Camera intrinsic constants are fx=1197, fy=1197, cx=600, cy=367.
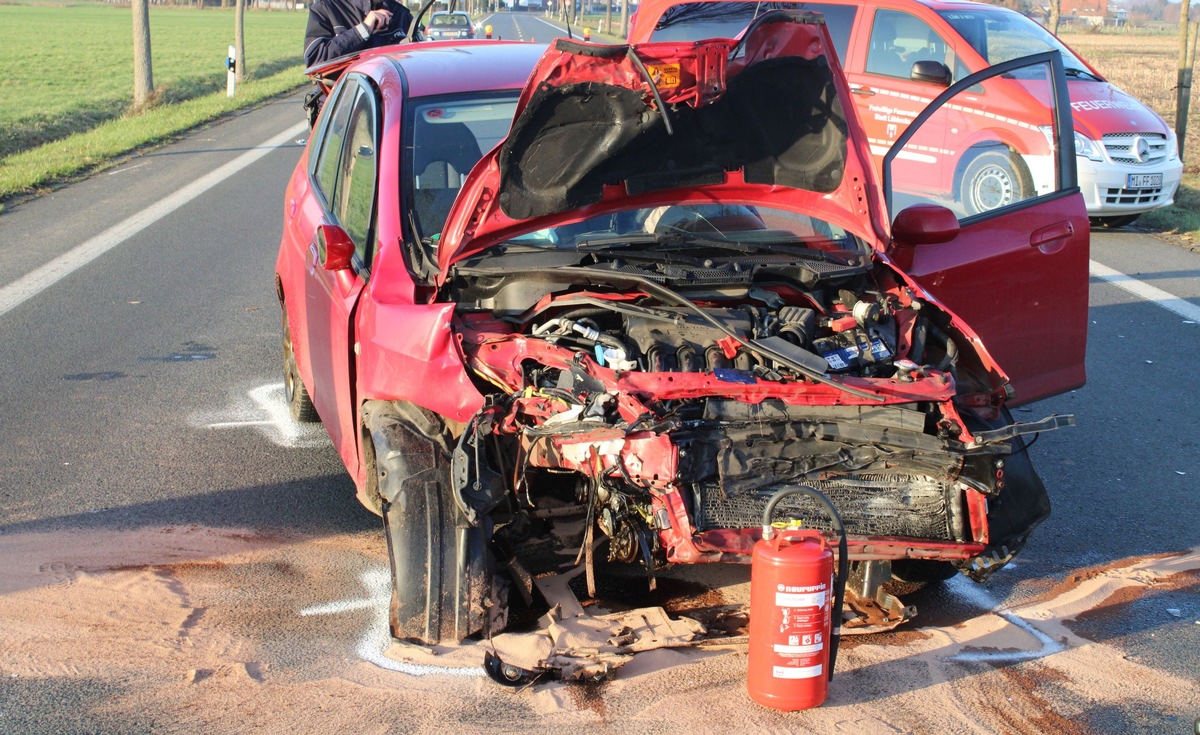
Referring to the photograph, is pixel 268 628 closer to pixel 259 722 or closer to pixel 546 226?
pixel 259 722

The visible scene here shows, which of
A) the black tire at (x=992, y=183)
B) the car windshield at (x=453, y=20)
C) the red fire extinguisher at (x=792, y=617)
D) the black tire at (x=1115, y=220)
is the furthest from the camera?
the car windshield at (x=453, y=20)

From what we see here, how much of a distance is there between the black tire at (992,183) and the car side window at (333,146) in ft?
9.82

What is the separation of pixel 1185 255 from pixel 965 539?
27.7ft

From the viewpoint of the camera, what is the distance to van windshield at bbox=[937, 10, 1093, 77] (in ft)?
36.0

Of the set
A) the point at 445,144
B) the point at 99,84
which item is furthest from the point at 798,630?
the point at 99,84

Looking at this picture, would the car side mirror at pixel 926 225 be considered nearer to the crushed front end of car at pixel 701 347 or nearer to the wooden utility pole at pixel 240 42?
the crushed front end of car at pixel 701 347

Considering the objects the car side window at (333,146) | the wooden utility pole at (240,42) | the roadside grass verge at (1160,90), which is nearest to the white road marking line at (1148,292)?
the roadside grass verge at (1160,90)

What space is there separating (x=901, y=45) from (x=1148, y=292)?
10.3 feet

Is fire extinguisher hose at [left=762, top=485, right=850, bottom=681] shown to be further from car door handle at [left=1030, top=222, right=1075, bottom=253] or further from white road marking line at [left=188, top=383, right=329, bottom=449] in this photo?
white road marking line at [left=188, top=383, right=329, bottom=449]

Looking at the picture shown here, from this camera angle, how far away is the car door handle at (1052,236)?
5469mm

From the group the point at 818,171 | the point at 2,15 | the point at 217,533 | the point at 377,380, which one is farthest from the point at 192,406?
the point at 2,15

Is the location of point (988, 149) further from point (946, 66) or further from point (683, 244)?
point (946, 66)

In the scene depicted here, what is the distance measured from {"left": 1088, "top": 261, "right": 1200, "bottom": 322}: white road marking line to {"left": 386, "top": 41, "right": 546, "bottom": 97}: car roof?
561 cm

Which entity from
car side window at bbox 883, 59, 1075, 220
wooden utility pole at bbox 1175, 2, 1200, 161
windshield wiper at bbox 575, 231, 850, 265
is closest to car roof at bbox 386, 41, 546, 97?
windshield wiper at bbox 575, 231, 850, 265
